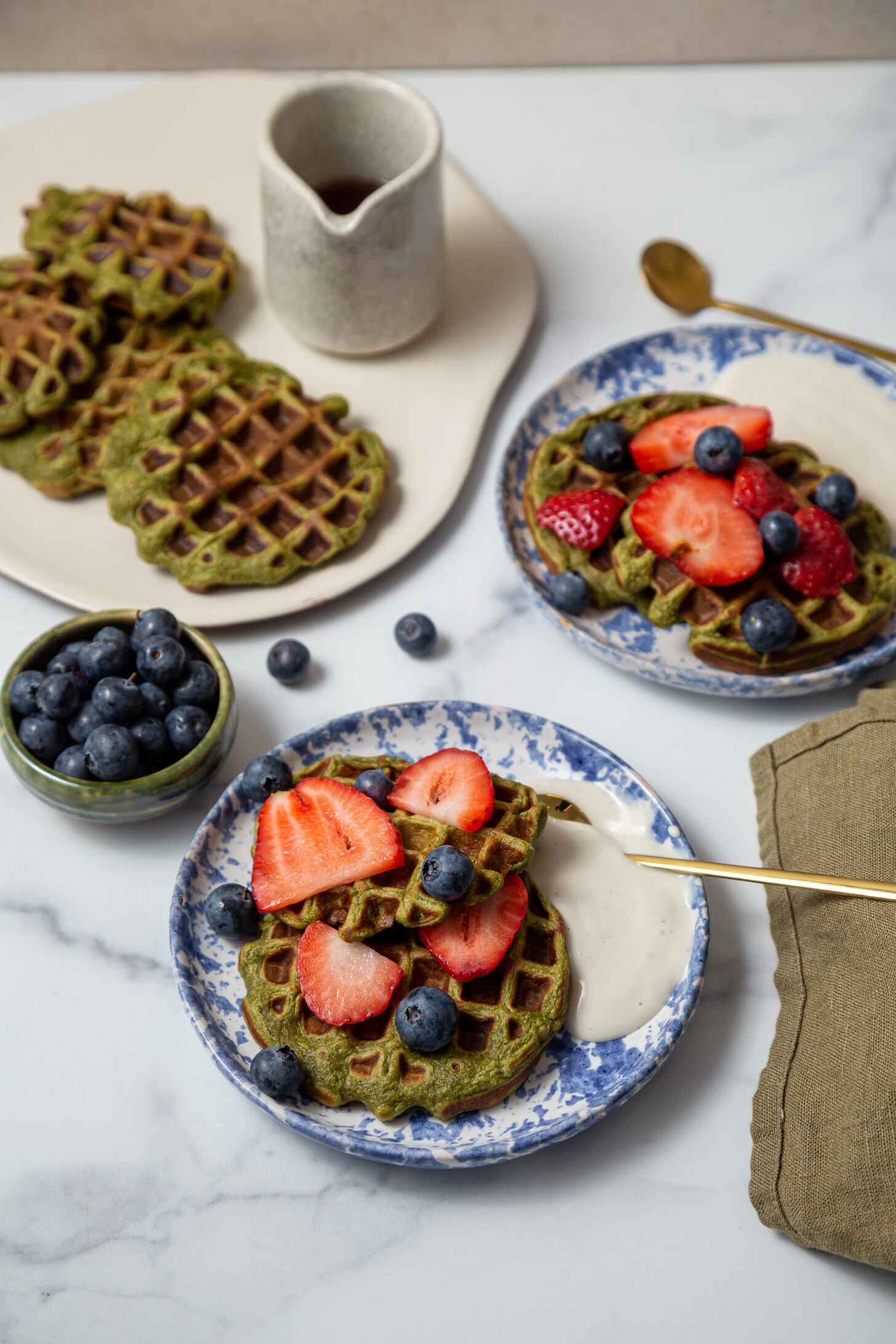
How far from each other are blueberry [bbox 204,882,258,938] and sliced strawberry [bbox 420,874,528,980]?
0.26 m

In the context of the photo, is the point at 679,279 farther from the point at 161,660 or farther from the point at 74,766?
the point at 74,766

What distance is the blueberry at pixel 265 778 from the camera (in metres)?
1.64

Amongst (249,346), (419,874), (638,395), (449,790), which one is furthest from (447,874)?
(249,346)

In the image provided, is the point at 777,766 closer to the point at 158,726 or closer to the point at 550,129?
the point at 158,726

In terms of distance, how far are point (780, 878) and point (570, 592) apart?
2.02 ft

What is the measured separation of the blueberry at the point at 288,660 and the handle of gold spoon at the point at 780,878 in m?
0.67

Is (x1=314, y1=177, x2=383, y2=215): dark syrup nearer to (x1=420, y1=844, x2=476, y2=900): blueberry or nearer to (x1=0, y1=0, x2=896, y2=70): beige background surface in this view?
(x1=0, y1=0, x2=896, y2=70): beige background surface

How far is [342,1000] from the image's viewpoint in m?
1.44

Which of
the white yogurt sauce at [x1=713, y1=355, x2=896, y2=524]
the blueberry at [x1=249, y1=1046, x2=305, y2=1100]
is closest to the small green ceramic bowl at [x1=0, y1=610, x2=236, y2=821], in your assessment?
the blueberry at [x1=249, y1=1046, x2=305, y2=1100]

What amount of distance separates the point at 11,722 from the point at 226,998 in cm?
53

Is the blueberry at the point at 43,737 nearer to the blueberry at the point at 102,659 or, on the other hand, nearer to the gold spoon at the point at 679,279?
the blueberry at the point at 102,659

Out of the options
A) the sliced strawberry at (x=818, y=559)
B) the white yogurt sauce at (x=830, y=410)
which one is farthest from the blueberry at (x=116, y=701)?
the white yogurt sauce at (x=830, y=410)

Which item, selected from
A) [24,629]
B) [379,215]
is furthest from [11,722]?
[379,215]

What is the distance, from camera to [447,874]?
4.57 ft
